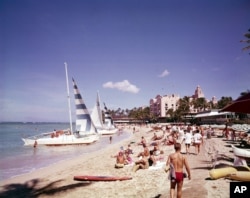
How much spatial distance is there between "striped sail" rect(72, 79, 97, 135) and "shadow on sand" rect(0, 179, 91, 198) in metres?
26.2

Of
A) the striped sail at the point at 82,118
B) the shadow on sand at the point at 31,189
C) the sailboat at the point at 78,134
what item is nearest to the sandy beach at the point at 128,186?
the shadow on sand at the point at 31,189

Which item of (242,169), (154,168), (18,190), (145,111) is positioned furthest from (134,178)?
(145,111)

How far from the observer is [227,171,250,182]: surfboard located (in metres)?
8.83

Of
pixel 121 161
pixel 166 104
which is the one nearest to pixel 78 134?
pixel 121 161

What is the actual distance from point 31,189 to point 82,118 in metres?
28.0

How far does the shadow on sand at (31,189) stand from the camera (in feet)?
38.2

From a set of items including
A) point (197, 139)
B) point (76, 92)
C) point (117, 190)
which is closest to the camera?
point (117, 190)

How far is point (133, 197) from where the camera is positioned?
9320mm

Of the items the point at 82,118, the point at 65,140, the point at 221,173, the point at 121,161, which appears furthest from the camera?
the point at 82,118

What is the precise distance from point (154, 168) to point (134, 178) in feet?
6.13

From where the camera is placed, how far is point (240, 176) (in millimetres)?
8992

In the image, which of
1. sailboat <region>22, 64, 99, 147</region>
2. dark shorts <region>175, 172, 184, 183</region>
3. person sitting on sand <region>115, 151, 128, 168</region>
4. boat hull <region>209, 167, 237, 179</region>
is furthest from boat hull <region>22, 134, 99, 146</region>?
dark shorts <region>175, 172, 184, 183</region>

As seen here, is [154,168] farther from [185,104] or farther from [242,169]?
[185,104]

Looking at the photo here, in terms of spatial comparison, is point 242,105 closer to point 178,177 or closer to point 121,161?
point 178,177
